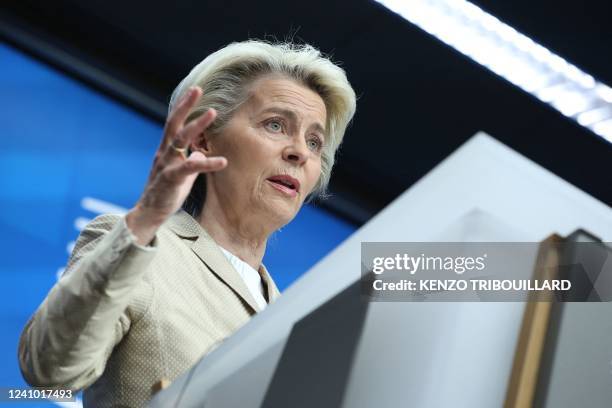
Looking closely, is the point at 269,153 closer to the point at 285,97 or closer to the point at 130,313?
the point at 285,97

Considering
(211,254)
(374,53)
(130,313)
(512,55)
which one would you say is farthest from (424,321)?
(374,53)

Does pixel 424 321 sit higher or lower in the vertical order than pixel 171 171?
lower

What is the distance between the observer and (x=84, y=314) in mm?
1044

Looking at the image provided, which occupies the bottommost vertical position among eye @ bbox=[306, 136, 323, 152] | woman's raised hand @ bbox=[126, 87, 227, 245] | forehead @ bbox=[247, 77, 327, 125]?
woman's raised hand @ bbox=[126, 87, 227, 245]

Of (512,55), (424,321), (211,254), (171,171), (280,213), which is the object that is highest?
(512,55)

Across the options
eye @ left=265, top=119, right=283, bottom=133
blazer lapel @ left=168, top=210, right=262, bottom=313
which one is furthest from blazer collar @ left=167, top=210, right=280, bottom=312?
eye @ left=265, top=119, right=283, bottom=133

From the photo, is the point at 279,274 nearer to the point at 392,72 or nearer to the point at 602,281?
the point at 392,72

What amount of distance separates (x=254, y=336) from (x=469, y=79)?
284 centimetres

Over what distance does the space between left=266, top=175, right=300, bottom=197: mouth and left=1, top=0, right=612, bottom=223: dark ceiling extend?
5.27 ft

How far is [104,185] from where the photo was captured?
3.27m

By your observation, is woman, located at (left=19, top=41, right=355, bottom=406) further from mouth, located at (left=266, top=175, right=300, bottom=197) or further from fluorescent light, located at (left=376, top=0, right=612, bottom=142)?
fluorescent light, located at (left=376, top=0, right=612, bottom=142)

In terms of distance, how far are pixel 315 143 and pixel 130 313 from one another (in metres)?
0.69

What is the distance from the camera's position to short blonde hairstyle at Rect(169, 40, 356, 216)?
1814mm

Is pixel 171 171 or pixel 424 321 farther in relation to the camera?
pixel 171 171
